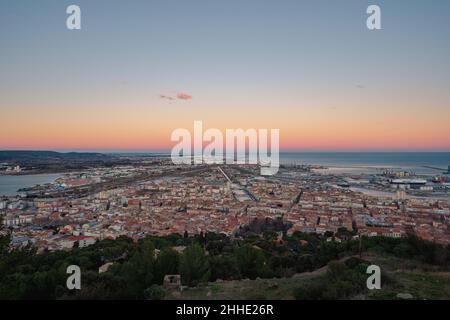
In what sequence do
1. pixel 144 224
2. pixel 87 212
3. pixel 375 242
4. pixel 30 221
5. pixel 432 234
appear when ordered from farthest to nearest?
1. pixel 87 212
2. pixel 30 221
3. pixel 144 224
4. pixel 432 234
5. pixel 375 242

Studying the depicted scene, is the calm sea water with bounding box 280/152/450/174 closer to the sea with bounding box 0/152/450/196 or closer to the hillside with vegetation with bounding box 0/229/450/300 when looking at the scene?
the sea with bounding box 0/152/450/196

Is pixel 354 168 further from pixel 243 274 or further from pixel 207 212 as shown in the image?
pixel 243 274

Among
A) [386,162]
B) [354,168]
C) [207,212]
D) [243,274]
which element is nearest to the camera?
[243,274]

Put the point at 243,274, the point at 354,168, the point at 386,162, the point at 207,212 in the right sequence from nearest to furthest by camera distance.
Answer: the point at 243,274 < the point at 207,212 < the point at 354,168 < the point at 386,162

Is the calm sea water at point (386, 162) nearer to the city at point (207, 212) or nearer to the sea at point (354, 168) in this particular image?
the sea at point (354, 168)

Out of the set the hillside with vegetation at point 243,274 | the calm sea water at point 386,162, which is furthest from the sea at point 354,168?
the hillside with vegetation at point 243,274

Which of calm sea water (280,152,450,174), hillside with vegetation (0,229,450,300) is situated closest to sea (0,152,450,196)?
calm sea water (280,152,450,174)

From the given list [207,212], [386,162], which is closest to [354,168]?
[386,162]

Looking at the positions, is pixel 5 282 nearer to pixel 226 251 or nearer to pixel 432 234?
pixel 226 251
